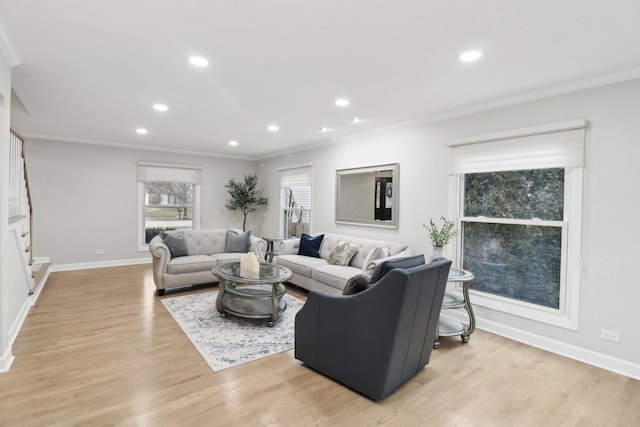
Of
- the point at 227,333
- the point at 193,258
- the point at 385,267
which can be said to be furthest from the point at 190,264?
the point at 385,267

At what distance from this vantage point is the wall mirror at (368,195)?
470 cm

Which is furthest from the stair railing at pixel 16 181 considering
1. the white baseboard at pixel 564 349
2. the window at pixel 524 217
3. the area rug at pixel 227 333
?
the white baseboard at pixel 564 349

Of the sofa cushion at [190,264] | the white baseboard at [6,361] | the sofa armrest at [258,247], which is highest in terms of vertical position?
the sofa armrest at [258,247]

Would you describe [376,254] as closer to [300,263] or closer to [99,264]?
[300,263]

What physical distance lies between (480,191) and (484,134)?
0.66 meters

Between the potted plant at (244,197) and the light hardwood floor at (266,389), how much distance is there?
4581 millimetres

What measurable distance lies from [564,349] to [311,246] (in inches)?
136

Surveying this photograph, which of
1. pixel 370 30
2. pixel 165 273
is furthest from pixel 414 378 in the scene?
pixel 165 273

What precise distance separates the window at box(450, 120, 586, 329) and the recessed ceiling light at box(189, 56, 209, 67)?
9.58 feet

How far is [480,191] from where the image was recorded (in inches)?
151

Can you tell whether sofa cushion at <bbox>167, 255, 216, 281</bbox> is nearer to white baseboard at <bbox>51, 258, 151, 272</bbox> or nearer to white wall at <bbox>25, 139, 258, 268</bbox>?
white baseboard at <bbox>51, 258, 151, 272</bbox>

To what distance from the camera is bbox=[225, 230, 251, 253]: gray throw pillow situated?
5680 millimetres

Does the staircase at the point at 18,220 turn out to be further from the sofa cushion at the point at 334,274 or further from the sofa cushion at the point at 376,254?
the sofa cushion at the point at 376,254

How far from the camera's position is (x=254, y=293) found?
144 inches
